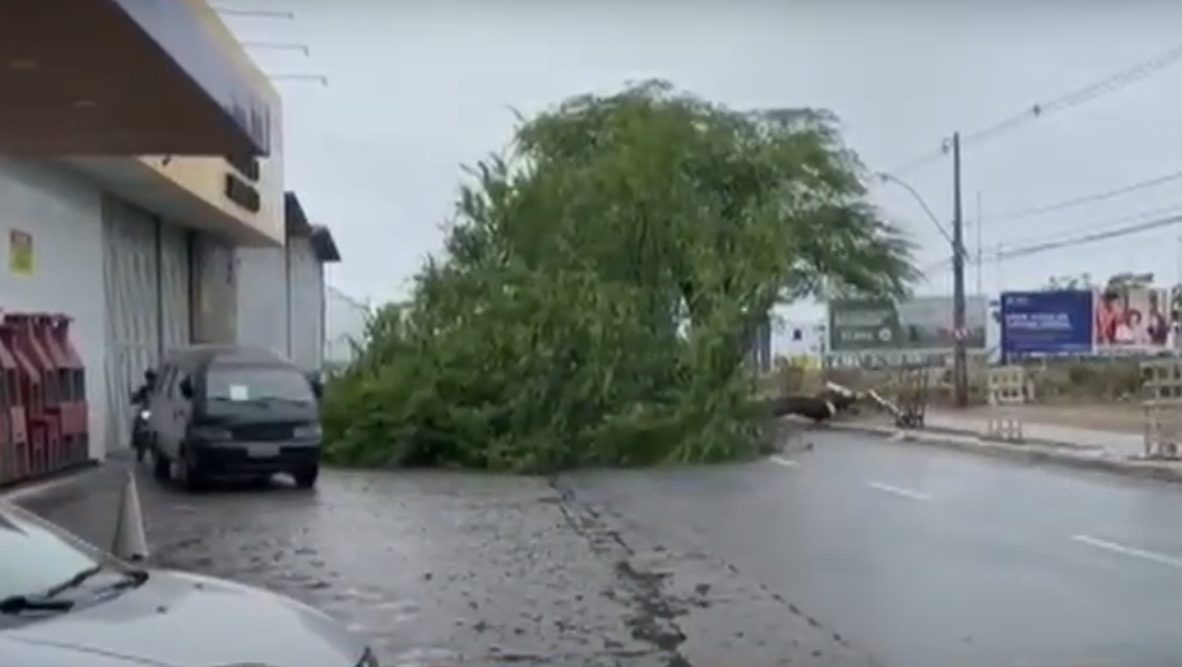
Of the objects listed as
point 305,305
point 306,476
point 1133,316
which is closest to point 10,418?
point 306,476

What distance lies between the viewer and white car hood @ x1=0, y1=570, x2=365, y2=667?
5633 millimetres

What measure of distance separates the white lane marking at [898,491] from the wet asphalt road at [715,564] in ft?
0.16

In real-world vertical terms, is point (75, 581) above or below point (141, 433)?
above

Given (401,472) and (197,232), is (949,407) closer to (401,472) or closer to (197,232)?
(197,232)

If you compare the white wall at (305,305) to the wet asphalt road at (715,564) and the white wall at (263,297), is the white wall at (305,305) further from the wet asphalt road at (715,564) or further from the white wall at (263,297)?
the wet asphalt road at (715,564)

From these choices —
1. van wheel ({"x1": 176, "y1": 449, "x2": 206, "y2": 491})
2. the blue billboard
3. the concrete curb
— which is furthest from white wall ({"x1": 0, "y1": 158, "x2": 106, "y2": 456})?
the blue billboard

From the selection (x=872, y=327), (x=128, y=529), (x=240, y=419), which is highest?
(x=872, y=327)

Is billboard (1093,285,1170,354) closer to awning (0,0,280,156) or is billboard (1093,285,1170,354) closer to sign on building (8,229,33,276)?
awning (0,0,280,156)

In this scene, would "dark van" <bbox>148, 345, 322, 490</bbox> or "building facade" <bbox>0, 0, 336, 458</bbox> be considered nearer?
"building facade" <bbox>0, 0, 336, 458</bbox>

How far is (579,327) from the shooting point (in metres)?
29.7

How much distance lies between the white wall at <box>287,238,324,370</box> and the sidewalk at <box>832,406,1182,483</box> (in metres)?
16.7

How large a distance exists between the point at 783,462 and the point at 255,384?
376 inches

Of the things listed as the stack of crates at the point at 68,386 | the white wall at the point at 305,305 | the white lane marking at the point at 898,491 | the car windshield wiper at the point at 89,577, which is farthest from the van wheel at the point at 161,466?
the white wall at the point at 305,305

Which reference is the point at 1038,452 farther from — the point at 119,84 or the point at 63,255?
the point at 119,84
